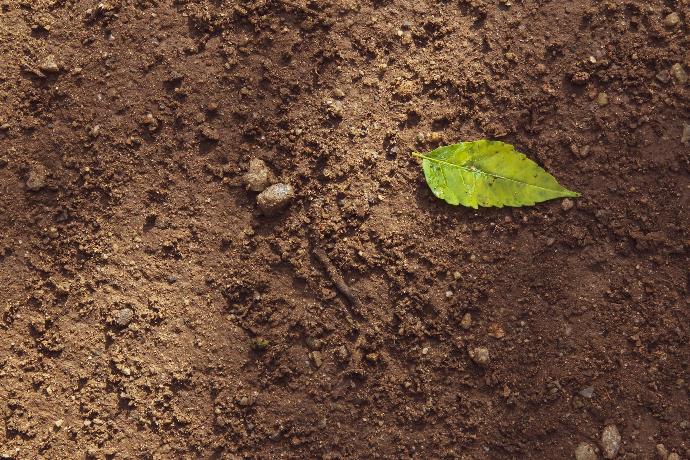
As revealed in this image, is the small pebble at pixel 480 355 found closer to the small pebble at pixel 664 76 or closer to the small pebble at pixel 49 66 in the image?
the small pebble at pixel 664 76

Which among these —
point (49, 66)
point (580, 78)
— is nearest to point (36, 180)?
point (49, 66)

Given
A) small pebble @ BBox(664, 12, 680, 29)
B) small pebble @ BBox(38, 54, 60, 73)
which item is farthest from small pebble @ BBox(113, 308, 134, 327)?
small pebble @ BBox(664, 12, 680, 29)

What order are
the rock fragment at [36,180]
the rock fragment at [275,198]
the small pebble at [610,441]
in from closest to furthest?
the small pebble at [610,441], the rock fragment at [275,198], the rock fragment at [36,180]

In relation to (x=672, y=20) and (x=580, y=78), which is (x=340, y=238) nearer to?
(x=580, y=78)

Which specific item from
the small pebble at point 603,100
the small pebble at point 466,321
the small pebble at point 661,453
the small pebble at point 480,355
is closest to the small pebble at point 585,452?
the small pebble at point 661,453

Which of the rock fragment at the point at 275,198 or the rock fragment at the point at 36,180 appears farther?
the rock fragment at the point at 36,180

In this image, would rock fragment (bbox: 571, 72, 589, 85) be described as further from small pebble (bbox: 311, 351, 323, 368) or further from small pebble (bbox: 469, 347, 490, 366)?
small pebble (bbox: 311, 351, 323, 368)
